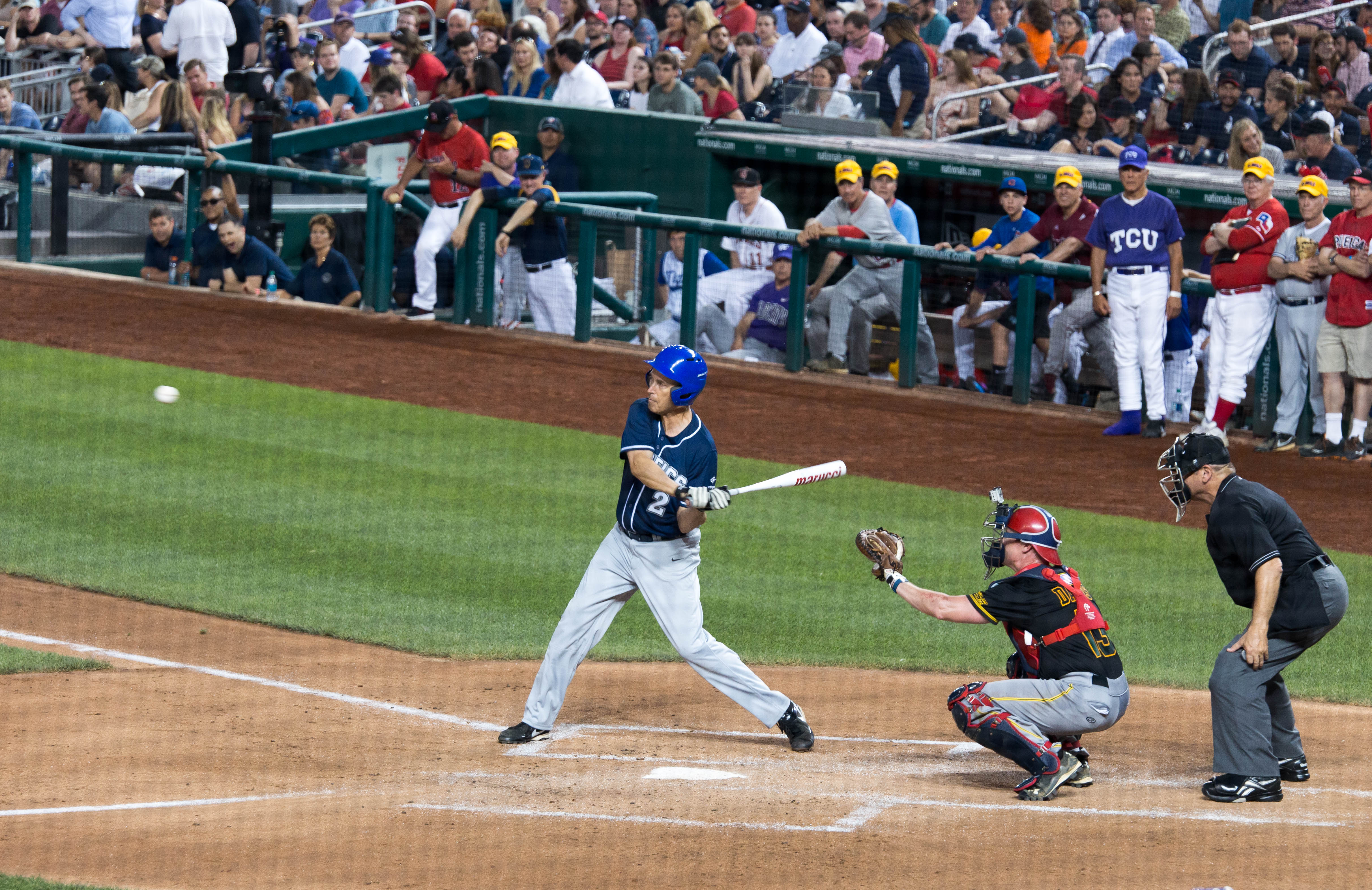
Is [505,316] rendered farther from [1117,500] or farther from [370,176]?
[1117,500]

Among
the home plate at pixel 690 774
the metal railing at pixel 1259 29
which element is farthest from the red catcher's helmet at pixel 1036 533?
the metal railing at pixel 1259 29

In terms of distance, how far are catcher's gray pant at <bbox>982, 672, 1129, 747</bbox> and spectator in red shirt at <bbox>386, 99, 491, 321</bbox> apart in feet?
34.0

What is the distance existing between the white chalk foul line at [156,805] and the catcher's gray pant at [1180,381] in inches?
342

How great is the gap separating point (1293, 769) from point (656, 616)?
233 centimetres

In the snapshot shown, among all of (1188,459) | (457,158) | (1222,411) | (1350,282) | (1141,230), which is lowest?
(1222,411)

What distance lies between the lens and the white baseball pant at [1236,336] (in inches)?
474

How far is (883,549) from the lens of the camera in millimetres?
5949

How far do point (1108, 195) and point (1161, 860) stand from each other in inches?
395

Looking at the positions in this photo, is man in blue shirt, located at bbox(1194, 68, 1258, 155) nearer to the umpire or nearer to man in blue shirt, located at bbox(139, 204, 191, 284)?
man in blue shirt, located at bbox(139, 204, 191, 284)

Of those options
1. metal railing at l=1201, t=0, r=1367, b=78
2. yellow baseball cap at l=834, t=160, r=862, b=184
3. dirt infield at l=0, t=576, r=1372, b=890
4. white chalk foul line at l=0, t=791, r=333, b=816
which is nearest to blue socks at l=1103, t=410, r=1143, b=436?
yellow baseball cap at l=834, t=160, r=862, b=184

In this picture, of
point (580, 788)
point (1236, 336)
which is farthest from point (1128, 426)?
point (580, 788)

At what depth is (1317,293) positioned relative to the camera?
12.0 meters

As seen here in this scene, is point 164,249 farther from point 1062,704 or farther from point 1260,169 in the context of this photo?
point 1062,704

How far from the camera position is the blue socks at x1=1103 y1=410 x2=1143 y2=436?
12.8 meters
